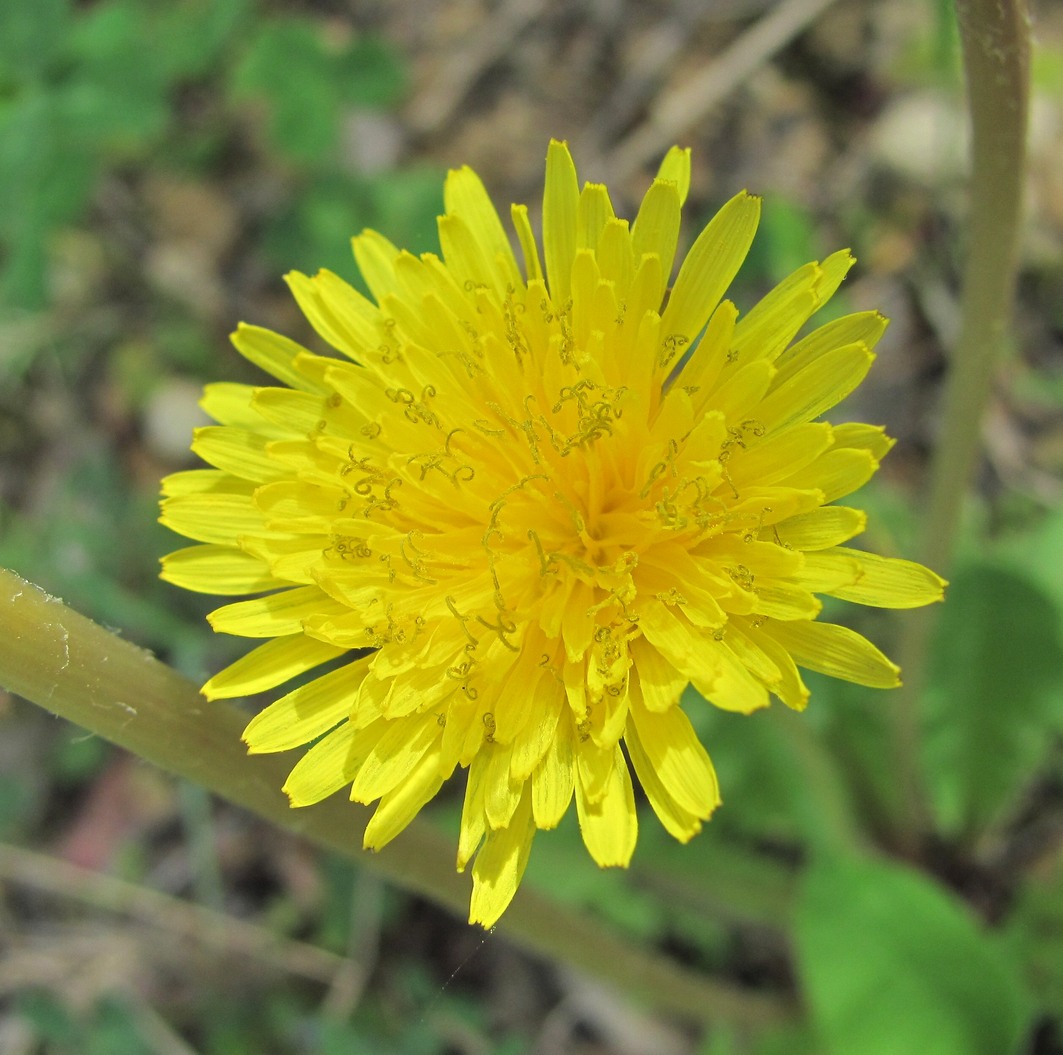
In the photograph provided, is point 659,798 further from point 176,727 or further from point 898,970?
point 898,970

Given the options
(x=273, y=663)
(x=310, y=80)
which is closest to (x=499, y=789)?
(x=273, y=663)

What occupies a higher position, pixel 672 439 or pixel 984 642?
pixel 672 439

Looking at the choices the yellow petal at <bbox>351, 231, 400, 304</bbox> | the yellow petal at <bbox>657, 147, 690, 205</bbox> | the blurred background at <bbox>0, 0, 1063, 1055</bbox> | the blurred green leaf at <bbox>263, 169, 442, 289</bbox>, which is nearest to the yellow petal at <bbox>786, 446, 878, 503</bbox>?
the yellow petal at <bbox>657, 147, 690, 205</bbox>

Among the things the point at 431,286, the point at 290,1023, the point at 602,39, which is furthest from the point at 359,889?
the point at 602,39

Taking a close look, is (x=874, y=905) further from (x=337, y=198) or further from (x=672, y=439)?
(x=337, y=198)

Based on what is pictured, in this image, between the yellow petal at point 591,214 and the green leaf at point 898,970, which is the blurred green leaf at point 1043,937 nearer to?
the green leaf at point 898,970
